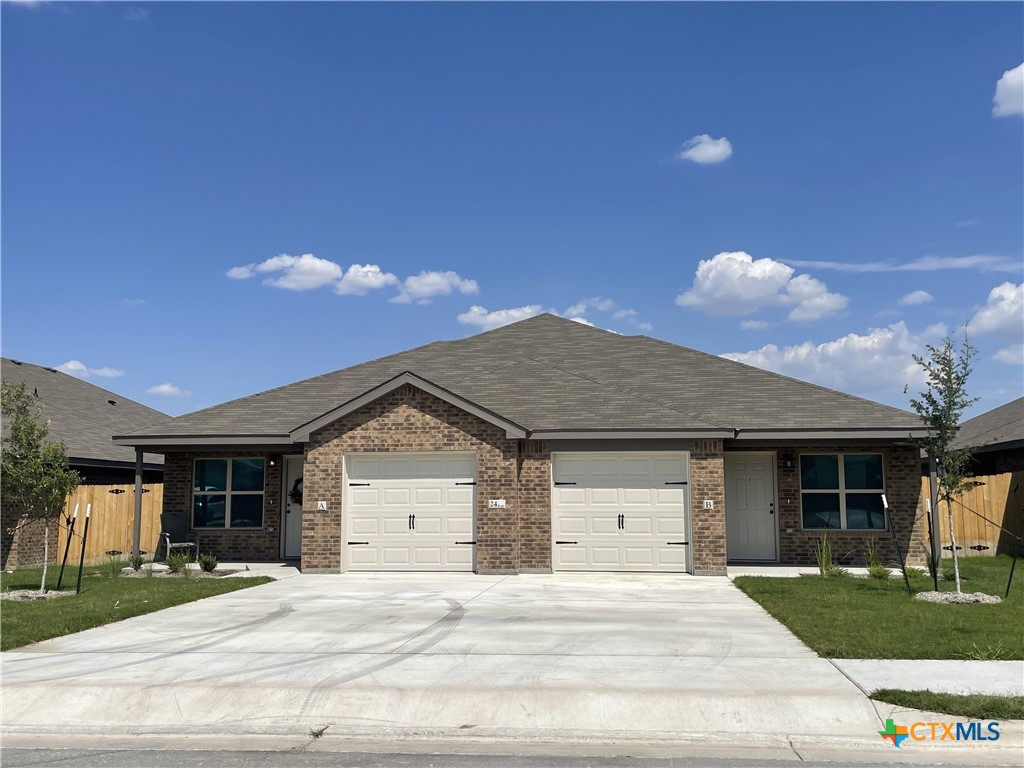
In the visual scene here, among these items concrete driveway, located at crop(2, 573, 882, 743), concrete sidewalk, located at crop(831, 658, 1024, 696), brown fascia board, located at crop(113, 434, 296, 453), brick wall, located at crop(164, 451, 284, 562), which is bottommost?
concrete driveway, located at crop(2, 573, 882, 743)

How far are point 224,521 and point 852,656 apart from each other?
15.3 meters

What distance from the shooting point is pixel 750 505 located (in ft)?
63.6

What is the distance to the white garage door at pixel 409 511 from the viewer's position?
690 inches

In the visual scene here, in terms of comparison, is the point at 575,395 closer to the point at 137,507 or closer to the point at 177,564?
the point at 177,564

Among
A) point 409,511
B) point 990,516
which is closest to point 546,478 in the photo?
point 409,511

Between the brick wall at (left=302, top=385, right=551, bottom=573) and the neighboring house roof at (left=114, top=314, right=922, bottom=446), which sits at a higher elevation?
the neighboring house roof at (left=114, top=314, right=922, bottom=446)

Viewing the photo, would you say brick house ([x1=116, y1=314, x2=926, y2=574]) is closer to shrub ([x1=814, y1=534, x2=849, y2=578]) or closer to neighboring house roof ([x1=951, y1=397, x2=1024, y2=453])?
shrub ([x1=814, y1=534, x2=849, y2=578])

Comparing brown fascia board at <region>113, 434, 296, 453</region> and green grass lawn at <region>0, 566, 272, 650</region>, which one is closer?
green grass lawn at <region>0, 566, 272, 650</region>

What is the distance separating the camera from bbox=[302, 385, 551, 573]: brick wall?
17.3 m

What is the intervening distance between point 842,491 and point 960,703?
12.3 m

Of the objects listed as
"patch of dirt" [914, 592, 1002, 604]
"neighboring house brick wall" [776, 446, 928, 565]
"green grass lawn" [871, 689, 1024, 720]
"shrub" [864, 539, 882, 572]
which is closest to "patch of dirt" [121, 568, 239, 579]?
"neighboring house brick wall" [776, 446, 928, 565]

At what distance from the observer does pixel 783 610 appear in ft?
39.5

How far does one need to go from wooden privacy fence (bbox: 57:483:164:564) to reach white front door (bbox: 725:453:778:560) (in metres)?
13.8

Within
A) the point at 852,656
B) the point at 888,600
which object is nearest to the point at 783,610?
the point at 888,600
